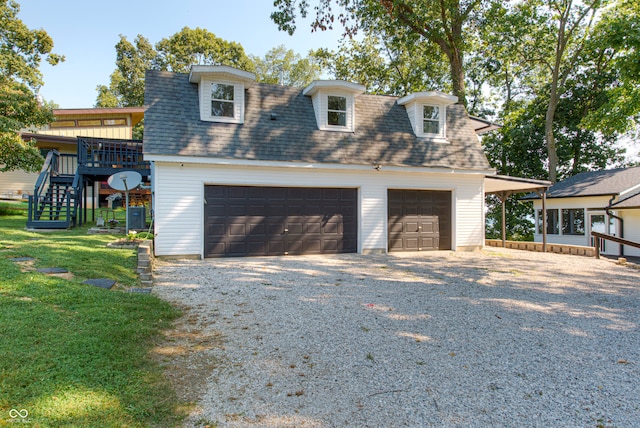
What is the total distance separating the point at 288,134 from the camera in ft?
39.7

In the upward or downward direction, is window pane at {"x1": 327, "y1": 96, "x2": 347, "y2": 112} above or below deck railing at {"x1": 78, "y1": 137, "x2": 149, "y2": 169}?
above

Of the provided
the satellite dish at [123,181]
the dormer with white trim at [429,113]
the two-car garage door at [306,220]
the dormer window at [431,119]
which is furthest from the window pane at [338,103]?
Answer: the satellite dish at [123,181]

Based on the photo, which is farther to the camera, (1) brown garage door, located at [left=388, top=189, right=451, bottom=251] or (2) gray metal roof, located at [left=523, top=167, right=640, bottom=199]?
(2) gray metal roof, located at [left=523, top=167, right=640, bottom=199]

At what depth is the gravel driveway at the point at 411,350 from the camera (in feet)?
10.0

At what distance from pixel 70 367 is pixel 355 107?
11.9 m

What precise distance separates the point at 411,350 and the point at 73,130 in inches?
1008

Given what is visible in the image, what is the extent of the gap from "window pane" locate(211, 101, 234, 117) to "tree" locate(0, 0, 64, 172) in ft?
23.9

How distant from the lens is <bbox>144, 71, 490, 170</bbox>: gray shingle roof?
35.8 ft

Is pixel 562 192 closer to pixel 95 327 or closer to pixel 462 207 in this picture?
pixel 462 207

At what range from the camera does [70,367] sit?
3.21 meters

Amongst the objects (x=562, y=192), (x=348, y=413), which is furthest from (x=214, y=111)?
(x=562, y=192)

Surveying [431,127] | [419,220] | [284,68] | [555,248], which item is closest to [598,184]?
[555,248]

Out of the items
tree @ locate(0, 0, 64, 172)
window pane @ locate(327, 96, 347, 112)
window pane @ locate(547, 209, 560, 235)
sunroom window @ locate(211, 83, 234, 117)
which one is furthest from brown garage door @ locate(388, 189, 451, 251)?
tree @ locate(0, 0, 64, 172)

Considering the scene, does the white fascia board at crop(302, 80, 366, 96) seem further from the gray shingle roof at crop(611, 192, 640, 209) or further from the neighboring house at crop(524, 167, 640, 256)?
the gray shingle roof at crop(611, 192, 640, 209)
